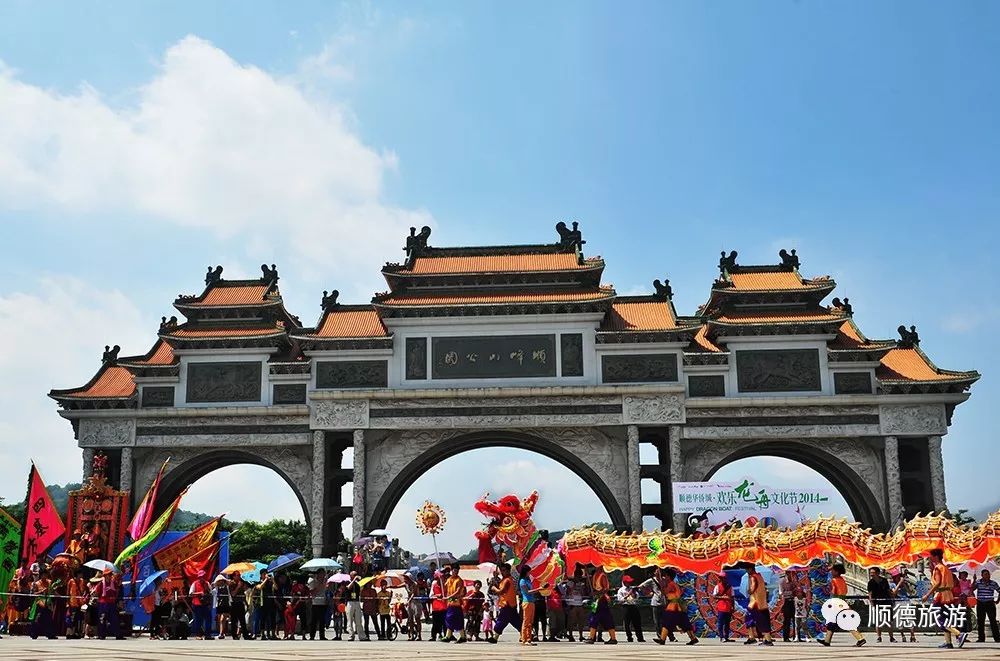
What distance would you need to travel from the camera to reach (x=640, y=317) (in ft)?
103

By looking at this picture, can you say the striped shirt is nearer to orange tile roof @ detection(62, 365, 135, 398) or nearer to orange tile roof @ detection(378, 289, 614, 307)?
orange tile roof @ detection(378, 289, 614, 307)

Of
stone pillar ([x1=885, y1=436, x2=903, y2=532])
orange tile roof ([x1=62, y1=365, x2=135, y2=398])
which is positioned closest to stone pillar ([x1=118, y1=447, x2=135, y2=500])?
orange tile roof ([x1=62, y1=365, x2=135, y2=398])

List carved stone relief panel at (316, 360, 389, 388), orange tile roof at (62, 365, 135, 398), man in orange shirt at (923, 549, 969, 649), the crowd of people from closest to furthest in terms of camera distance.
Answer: man in orange shirt at (923, 549, 969, 649) → the crowd of people → carved stone relief panel at (316, 360, 389, 388) → orange tile roof at (62, 365, 135, 398)

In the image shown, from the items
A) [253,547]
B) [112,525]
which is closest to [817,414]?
[112,525]

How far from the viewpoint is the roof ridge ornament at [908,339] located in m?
31.8

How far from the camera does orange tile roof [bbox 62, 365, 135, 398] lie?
31578 millimetres

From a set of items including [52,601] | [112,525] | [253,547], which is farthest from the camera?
[253,547]

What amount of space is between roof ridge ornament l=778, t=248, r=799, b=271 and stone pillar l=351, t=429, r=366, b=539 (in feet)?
48.9

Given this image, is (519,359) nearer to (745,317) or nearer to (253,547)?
(745,317)

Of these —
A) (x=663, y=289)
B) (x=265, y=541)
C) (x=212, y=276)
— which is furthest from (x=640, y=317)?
(x=265, y=541)

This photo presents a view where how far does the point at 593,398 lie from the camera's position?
29.4m

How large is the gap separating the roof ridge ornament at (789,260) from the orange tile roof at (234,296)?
1713cm

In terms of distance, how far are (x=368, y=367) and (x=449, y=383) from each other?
2.58 metres

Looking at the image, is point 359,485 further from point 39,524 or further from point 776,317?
point 776,317
